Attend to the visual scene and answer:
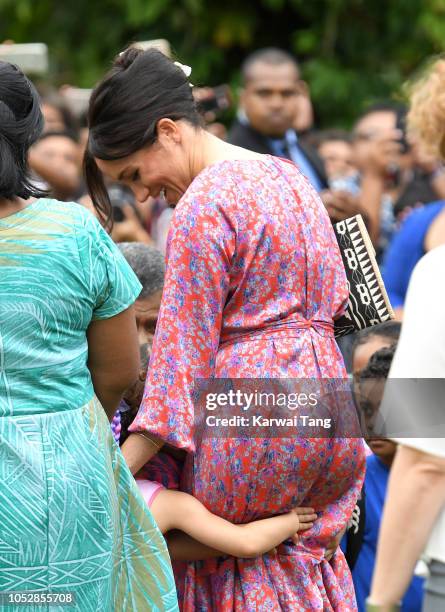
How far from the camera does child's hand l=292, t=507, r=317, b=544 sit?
3.12 metres

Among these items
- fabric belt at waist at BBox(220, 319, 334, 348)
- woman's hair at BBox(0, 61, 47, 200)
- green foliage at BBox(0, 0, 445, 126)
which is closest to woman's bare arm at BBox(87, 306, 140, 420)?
fabric belt at waist at BBox(220, 319, 334, 348)

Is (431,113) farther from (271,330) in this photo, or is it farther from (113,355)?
(113,355)

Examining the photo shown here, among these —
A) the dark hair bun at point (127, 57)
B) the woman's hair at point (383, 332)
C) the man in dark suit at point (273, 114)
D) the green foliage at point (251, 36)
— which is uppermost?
the green foliage at point (251, 36)

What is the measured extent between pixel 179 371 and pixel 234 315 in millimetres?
183

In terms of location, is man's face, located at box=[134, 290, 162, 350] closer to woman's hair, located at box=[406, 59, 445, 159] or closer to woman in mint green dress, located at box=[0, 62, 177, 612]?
woman in mint green dress, located at box=[0, 62, 177, 612]

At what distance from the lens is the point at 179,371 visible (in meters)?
2.99

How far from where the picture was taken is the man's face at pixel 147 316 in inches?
143

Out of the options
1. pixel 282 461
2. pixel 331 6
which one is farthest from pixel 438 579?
pixel 331 6

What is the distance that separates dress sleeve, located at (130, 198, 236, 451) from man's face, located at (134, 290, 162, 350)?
0.61 meters

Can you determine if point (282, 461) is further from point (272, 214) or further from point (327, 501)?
point (272, 214)

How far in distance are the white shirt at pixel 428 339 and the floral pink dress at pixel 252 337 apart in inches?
26.5

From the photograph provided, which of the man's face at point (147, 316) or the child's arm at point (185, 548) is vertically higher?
the man's face at point (147, 316)

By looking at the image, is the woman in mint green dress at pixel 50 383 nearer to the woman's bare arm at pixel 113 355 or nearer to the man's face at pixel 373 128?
the woman's bare arm at pixel 113 355

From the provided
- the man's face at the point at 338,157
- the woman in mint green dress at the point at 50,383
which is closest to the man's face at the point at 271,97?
the man's face at the point at 338,157
